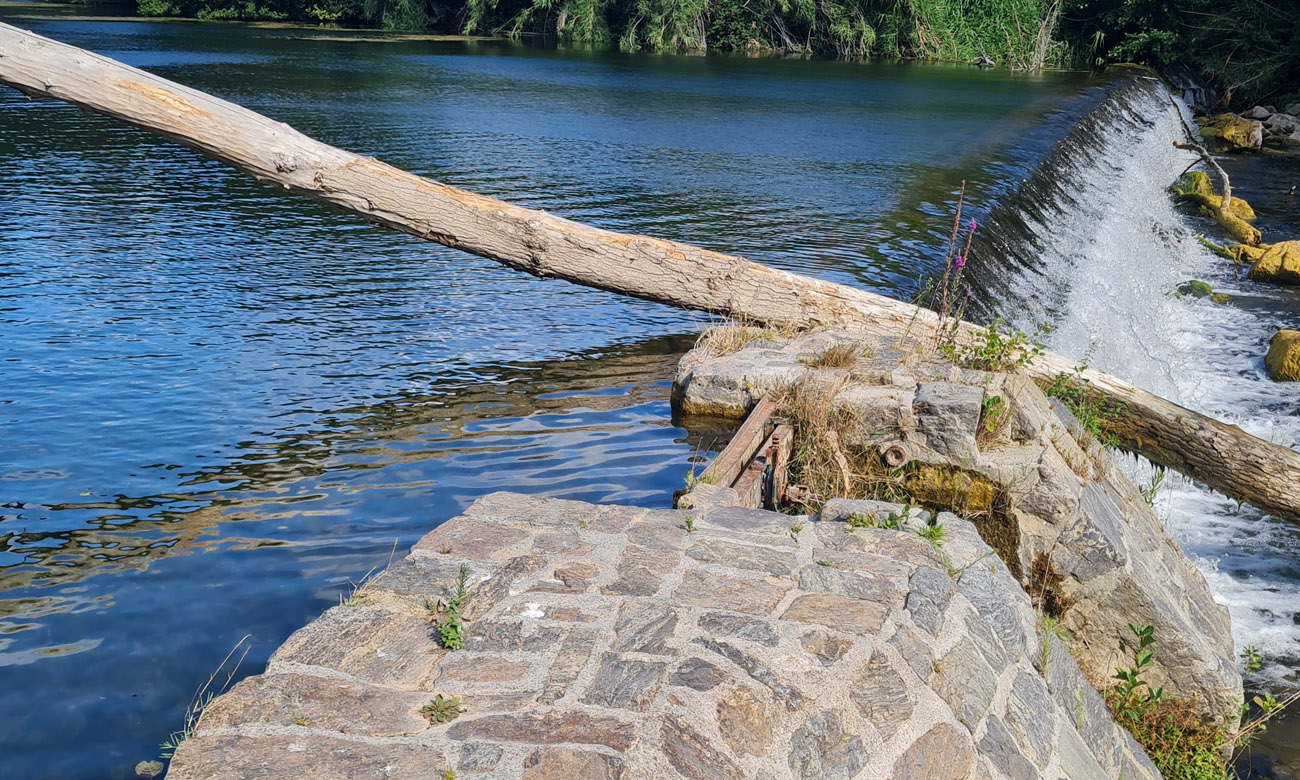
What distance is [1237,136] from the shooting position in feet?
81.1

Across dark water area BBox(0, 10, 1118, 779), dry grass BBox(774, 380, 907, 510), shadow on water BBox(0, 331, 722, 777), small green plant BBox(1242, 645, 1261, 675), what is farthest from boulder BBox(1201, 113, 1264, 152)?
dry grass BBox(774, 380, 907, 510)

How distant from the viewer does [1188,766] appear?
201 inches

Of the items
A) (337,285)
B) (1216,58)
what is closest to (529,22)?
(1216,58)

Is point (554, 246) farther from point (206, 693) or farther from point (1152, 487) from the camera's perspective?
point (206, 693)

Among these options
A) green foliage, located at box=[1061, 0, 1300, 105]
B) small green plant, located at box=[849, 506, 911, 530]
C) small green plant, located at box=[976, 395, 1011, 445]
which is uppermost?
green foliage, located at box=[1061, 0, 1300, 105]

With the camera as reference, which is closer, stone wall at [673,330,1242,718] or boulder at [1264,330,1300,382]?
stone wall at [673,330,1242,718]

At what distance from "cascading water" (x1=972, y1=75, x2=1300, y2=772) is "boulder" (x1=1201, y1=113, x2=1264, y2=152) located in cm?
624

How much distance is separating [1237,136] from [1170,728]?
23651mm

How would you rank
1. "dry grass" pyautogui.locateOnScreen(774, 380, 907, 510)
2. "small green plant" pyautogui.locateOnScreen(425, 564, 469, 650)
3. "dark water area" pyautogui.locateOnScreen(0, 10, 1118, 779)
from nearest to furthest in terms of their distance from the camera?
"small green plant" pyautogui.locateOnScreen(425, 564, 469, 650) → "dark water area" pyautogui.locateOnScreen(0, 10, 1118, 779) → "dry grass" pyautogui.locateOnScreen(774, 380, 907, 510)

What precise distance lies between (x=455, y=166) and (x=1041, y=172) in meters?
9.07

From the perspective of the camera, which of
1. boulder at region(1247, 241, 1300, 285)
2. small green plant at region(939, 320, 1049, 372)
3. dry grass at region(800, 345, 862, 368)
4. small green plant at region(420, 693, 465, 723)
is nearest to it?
small green plant at region(420, 693, 465, 723)

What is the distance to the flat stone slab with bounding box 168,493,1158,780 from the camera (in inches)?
118

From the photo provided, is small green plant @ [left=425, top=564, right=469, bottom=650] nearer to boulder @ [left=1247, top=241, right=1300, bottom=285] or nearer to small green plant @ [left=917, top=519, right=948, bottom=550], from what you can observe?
small green plant @ [left=917, top=519, right=948, bottom=550]

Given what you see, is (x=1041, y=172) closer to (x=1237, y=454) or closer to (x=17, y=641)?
(x=1237, y=454)
